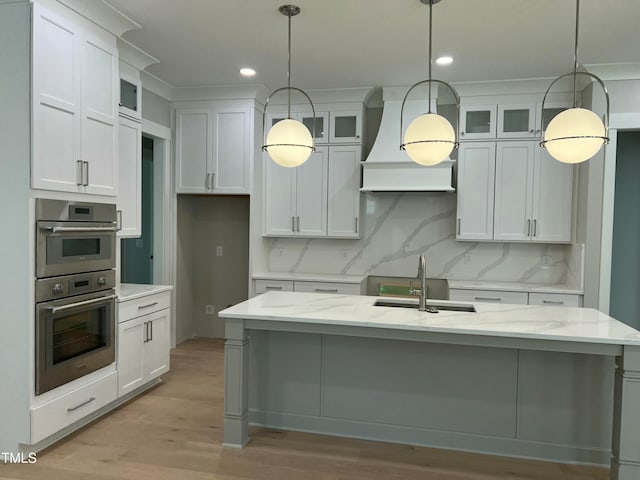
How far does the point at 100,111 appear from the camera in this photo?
3.25m

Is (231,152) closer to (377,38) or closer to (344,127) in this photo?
(344,127)

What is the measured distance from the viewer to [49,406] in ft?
9.21

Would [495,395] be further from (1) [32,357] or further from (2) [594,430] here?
(1) [32,357]

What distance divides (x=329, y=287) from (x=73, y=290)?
244cm

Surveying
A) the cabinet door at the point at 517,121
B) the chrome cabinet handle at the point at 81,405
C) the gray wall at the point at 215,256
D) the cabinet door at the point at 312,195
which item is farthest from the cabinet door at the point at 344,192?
the chrome cabinet handle at the point at 81,405

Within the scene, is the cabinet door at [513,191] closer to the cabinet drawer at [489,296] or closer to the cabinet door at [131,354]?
the cabinet drawer at [489,296]

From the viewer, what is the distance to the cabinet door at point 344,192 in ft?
16.3

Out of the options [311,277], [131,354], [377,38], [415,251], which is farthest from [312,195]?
[131,354]

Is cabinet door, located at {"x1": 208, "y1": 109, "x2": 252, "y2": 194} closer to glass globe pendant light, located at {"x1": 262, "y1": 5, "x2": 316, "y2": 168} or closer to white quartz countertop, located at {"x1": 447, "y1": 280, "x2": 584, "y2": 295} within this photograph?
glass globe pendant light, located at {"x1": 262, "y1": 5, "x2": 316, "y2": 168}

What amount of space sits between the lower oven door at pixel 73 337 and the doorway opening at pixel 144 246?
79.7 inches

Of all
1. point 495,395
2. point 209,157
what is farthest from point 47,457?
point 209,157

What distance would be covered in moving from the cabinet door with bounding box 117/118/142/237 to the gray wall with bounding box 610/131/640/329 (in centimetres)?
Result: 458

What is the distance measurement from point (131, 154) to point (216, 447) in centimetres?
241

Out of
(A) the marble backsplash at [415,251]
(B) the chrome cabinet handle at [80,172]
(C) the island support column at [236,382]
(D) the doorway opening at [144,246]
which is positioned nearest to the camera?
(C) the island support column at [236,382]
